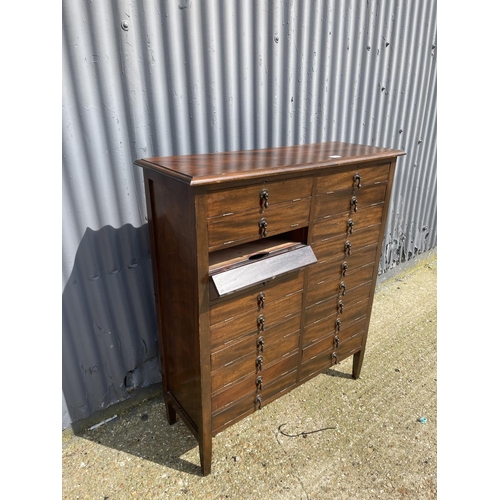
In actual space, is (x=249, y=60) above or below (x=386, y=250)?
above

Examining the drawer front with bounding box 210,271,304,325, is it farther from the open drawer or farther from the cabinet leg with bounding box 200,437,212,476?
the cabinet leg with bounding box 200,437,212,476

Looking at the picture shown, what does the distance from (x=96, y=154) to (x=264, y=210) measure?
1165 millimetres

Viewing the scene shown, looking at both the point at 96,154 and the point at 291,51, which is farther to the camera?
the point at 291,51

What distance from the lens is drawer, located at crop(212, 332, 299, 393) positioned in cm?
235

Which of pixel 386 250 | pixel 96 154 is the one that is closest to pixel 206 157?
pixel 96 154

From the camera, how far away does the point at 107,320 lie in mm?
2773

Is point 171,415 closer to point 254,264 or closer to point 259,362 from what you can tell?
point 259,362

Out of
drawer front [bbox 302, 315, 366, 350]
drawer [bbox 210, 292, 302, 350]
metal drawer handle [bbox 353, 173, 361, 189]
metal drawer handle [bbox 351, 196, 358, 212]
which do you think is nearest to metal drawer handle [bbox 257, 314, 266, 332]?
drawer [bbox 210, 292, 302, 350]

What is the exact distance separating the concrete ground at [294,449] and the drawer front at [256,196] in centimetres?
185

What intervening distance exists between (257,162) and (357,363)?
2162mm

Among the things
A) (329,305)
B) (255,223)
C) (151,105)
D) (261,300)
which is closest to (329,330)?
(329,305)

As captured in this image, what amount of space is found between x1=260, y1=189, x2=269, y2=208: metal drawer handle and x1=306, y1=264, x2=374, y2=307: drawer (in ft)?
2.62

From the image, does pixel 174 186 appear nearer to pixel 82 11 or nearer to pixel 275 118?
pixel 82 11

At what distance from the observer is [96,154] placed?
2.35 metres
